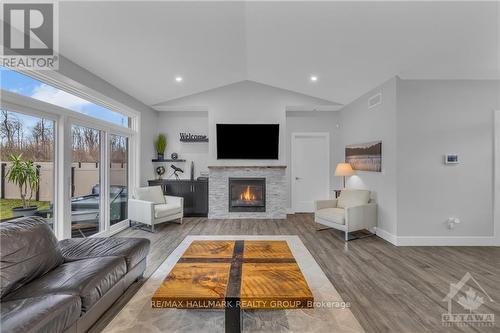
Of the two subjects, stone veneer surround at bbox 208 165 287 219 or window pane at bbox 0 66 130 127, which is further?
stone veneer surround at bbox 208 165 287 219

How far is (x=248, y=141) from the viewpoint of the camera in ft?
18.9

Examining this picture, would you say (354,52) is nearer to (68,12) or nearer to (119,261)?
(68,12)

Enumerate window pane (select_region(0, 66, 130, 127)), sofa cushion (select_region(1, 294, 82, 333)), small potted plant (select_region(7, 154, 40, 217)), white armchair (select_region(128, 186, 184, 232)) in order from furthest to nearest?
white armchair (select_region(128, 186, 184, 232)) → small potted plant (select_region(7, 154, 40, 217)) → window pane (select_region(0, 66, 130, 127)) → sofa cushion (select_region(1, 294, 82, 333))

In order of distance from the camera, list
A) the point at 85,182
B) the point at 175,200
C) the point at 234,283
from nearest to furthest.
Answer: the point at 234,283
the point at 85,182
the point at 175,200

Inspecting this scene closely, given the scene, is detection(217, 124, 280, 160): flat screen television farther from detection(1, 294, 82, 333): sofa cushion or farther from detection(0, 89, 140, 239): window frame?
detection(1, 294, 82, 333): sofa cushion

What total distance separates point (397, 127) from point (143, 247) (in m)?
4.20

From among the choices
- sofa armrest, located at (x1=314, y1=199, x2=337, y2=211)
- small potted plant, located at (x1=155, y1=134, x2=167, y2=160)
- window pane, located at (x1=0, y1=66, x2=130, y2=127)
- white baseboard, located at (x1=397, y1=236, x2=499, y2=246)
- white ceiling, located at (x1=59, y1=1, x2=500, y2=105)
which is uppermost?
white ceiling, located at (x1=59, y1=1, x2=500, y2=105)

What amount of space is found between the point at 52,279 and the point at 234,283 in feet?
4.71

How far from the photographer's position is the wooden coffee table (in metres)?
1.62

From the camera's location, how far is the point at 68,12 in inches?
99.0

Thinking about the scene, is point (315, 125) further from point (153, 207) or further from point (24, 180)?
point (24, 180)

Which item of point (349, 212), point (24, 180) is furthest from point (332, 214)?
point (24, 180)

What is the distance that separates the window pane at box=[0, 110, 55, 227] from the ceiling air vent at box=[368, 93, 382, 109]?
17.4ft
